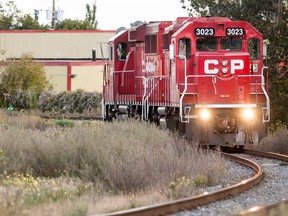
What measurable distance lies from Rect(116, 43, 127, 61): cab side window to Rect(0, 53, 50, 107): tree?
32773mm

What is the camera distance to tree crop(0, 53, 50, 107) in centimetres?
6362

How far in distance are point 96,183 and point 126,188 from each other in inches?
20.3

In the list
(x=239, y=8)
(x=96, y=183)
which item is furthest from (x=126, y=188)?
(x=239, y=8)

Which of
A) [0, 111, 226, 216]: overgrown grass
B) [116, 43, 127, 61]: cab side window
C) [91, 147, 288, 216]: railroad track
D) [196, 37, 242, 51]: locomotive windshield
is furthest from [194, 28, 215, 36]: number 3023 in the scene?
[91, 147, 288, 216]: railroad track

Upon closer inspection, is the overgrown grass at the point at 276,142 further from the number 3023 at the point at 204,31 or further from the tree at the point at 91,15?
the tree at the point at 91,15

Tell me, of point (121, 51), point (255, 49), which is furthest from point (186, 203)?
point (121, 51)

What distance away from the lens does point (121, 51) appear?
30641mm

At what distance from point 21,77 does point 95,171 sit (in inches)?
1919

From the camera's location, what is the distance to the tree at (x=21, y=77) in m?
63.6

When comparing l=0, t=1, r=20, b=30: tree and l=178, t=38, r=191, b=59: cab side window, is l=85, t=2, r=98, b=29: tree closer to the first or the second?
l=0, t=1, r=20, b=30: tree

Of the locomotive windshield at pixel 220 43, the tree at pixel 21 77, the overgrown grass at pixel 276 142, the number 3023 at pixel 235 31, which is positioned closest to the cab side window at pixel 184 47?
the locomotive windshield at pixel 220 43

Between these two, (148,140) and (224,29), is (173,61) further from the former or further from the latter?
(148,140)

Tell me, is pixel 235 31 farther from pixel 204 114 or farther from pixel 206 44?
pixel 204 114

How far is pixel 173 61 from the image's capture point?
81.0ft
